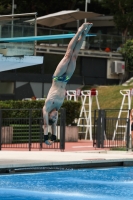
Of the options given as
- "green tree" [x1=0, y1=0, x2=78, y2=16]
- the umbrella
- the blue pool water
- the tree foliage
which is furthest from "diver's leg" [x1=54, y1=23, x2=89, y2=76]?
"green tree" [x1=0, y1=0, x2=78, y2=16]

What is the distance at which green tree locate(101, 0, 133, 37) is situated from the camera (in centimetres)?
4709

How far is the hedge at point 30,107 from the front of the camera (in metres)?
32.9

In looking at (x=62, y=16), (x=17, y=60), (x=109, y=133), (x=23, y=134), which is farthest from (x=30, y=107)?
(x=17, y=60)

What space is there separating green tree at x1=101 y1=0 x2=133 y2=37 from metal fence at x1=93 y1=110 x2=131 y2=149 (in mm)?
17585

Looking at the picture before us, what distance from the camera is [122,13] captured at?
48.0 meters

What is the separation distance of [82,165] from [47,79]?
2323cm

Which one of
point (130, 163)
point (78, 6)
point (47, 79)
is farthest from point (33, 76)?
point (130, 163)

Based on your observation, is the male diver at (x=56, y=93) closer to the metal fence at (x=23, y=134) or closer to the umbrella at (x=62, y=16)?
the metal fence at (x=23, y=134)

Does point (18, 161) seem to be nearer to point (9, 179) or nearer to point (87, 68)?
point (9, 179)

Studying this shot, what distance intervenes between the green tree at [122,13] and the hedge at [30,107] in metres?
14.1

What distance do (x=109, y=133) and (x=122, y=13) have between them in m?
19.4

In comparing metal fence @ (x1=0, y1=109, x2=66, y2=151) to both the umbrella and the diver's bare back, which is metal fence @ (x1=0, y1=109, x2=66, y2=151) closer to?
the diver's bare back

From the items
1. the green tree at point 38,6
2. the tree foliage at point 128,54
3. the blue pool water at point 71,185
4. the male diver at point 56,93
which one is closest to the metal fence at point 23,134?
the blue pool water at point 71,185

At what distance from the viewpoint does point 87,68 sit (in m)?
46.0
